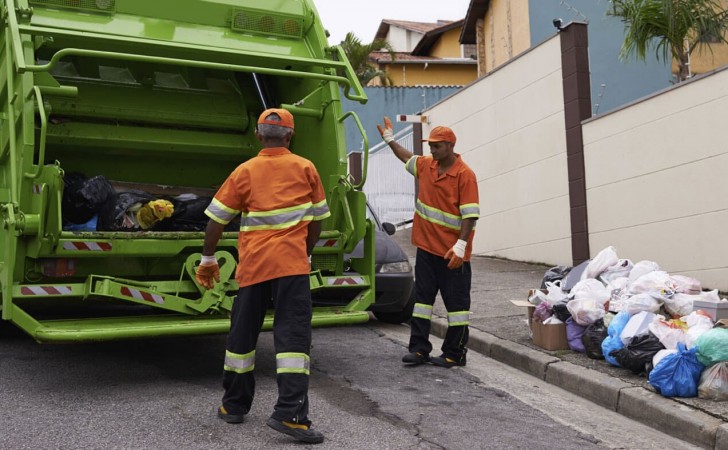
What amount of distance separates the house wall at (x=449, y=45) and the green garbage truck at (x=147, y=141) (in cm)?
2610

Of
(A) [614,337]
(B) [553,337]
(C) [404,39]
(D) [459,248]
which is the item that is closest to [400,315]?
(B) [553,337]

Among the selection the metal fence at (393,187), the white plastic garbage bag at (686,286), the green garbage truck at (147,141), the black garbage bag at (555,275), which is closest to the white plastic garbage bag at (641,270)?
the white plastic garbage bag at (686,286)

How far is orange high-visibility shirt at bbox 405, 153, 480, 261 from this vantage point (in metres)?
5.61

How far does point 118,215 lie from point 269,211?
5.76 ft

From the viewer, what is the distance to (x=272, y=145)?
13.5 ft

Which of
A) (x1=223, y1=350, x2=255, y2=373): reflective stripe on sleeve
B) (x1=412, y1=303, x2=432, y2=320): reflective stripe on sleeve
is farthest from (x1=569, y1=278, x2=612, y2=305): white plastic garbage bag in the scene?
(x1=223, y1=350, x2=255, y2=373): reflective stripe on sleeve

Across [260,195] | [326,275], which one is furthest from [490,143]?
[260,195]

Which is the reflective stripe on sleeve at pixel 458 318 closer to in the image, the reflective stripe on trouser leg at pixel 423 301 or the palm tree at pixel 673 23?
the reflective stripe on trouser leg at pixel 423 301

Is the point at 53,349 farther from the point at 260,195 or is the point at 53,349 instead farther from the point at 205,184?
the point at 260,195

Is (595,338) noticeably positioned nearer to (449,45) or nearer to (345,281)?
(345,281)

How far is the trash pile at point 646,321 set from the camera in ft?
14.7

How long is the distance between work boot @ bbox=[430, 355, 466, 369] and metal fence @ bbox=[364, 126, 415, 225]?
929cm

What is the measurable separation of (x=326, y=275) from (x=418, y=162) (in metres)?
1.07

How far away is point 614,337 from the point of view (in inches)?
205
